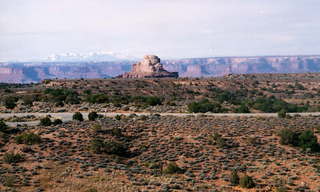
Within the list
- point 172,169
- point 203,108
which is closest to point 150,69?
point 203,108

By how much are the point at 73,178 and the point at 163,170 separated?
6976 millimetres

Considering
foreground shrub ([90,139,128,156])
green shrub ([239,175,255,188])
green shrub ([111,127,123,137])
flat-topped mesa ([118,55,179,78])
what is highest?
flat-topped mesa ([118,55,179,78])

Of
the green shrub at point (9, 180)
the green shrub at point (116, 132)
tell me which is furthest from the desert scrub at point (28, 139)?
the green shrub at point (116, 132)

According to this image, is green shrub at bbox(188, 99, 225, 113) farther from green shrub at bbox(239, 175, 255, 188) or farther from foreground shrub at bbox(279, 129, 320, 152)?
green shrub at bbox(239, 175, 255, 188)

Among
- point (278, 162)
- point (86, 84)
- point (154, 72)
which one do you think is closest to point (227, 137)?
point (278, 162)

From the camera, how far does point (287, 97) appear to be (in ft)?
292

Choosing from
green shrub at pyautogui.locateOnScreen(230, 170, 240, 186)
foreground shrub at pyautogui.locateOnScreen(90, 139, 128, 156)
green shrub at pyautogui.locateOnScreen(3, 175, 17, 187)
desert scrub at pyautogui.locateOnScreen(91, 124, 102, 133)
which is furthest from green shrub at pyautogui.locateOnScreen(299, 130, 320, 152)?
green shrub at pyautogui.locateOnScreen(3, 175, 17, 187)

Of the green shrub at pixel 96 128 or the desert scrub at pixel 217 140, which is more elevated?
the green shrub at pixel 96 128

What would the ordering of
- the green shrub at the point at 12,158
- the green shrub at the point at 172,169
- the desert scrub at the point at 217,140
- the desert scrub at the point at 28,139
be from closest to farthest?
the green shrub at the point at 12,158
the green shrub at the point at 172,169
the desert scrub at the point at 28,139
the desert scrub at the point at 217,140

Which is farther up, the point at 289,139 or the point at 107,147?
the point at 289,139

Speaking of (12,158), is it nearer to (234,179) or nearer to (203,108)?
(234,179)

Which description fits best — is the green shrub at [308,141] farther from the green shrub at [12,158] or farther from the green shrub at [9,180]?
the green shrub at [9,180]

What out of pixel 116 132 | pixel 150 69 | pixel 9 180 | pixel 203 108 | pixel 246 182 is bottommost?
pixel 246 182

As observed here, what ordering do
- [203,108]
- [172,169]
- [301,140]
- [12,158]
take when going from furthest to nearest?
[203,108] < [301,140] < [172,169] < [12,158]
